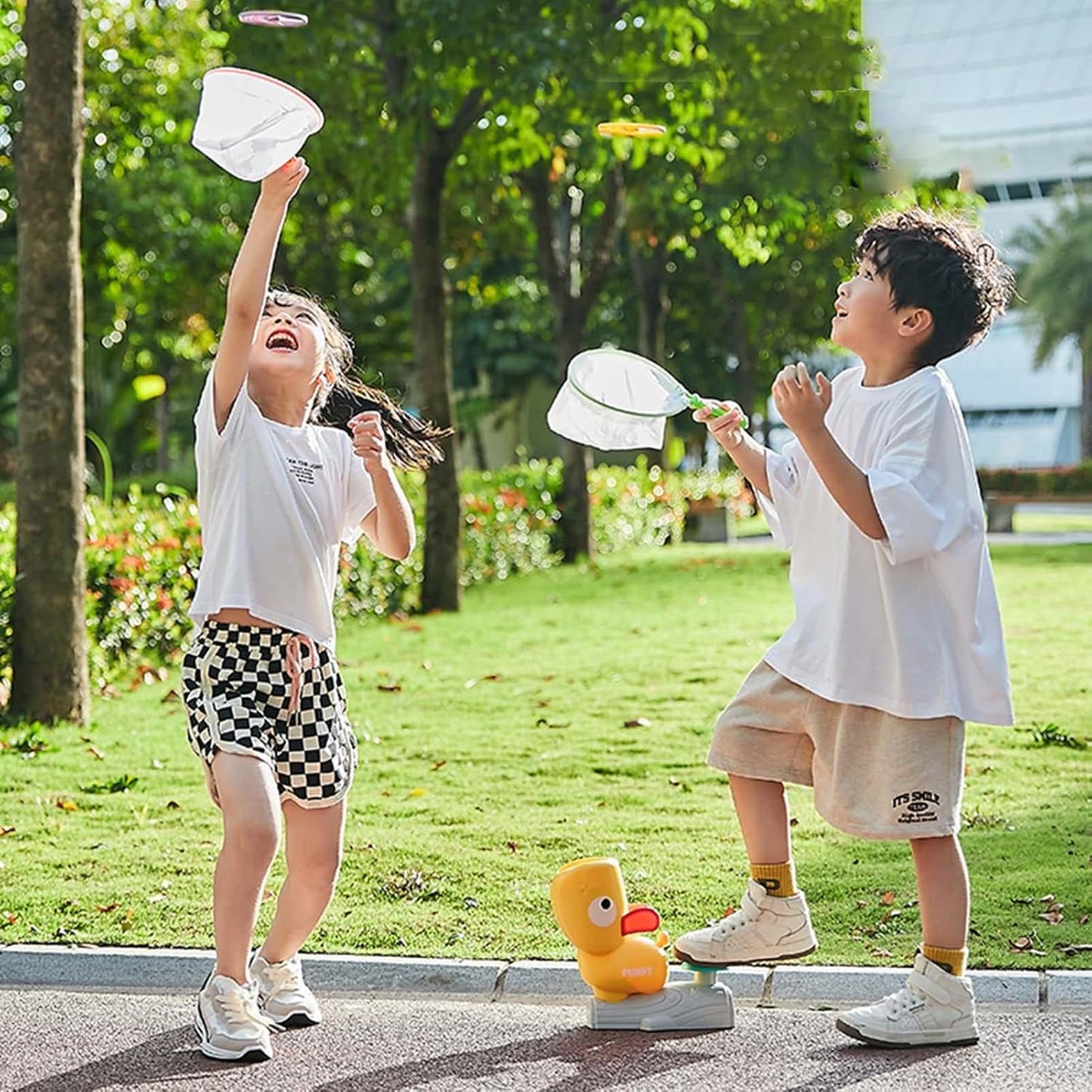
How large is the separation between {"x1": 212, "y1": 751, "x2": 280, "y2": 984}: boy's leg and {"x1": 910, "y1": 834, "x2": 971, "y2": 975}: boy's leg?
1.43 m

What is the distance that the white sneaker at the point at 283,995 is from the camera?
3.98 metres

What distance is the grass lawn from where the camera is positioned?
4785mm

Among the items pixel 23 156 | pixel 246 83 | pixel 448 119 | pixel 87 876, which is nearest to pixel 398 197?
pixel 448 119

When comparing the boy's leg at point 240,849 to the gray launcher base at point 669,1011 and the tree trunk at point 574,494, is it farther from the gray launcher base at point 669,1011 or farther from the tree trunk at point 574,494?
the tree trunk at point 574,494

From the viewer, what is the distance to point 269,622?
384 cm

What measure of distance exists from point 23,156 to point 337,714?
17.2 feet

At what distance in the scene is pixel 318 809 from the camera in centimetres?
394

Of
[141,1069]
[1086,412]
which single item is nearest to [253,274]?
[141,1069]

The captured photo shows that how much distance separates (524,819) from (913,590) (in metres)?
→ 2.83

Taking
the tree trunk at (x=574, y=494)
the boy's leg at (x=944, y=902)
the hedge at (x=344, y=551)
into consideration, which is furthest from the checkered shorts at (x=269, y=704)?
the tree trunk at (x=574, y=494)

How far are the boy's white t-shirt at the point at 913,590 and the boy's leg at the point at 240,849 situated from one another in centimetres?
119

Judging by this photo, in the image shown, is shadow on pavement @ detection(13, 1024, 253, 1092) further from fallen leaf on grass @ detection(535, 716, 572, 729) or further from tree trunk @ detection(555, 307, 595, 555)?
tree trunk @ detection(555, 307, 595, 555)

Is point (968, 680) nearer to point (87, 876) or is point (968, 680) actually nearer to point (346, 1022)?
point (346, 1022)

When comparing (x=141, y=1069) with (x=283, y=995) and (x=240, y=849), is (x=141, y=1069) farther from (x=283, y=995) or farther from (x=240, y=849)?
(x=240, y=849)
